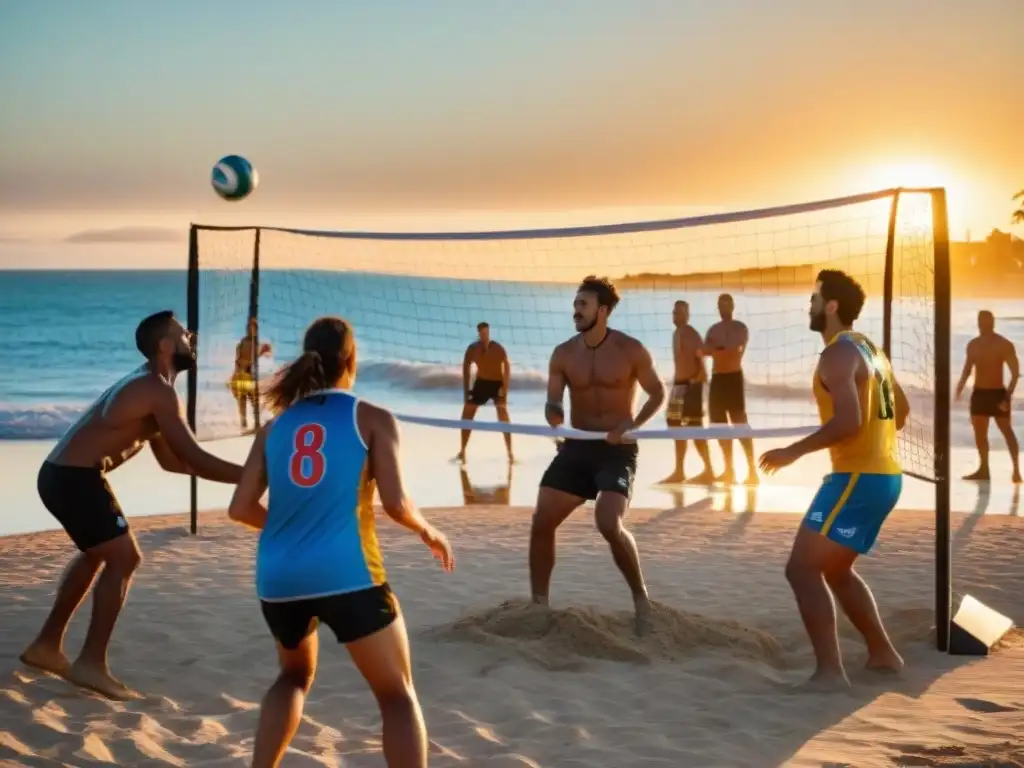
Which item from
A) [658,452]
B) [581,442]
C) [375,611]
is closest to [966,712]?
[581,442]

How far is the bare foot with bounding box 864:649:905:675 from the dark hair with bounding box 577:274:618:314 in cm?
209

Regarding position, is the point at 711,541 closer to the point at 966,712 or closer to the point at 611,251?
the point at 966,712

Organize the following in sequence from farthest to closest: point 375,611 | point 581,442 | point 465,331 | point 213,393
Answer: point 465,331
point 213,393
point 581,442
point 375,611

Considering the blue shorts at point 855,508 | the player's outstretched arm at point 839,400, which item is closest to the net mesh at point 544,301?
the player's outstretched arm at point 839,400

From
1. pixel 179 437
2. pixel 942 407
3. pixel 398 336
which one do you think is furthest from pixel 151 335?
pixel 398 336

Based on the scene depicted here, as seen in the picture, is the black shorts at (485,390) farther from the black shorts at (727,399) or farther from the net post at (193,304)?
the net post at (193,304)

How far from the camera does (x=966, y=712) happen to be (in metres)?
5.37

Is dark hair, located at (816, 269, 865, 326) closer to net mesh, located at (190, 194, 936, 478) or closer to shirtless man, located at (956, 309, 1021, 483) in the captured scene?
net mesh, located at (190, 194, 936, 478)

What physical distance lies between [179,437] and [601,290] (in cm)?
230

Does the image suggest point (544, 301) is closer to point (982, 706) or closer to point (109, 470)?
point (109, 470)

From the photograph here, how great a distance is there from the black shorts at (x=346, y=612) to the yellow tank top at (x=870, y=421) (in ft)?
8.07

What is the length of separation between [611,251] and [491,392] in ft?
89.4

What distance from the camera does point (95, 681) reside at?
5664 millimetres

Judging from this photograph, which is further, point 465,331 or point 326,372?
point 465,331
